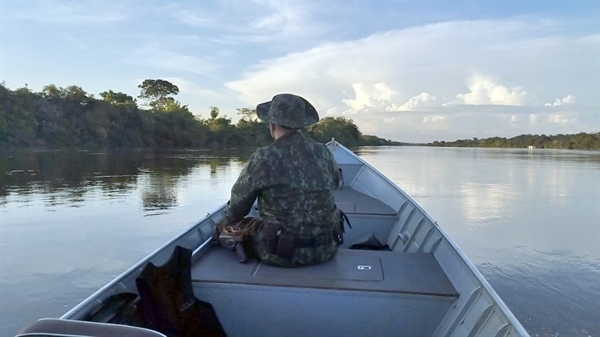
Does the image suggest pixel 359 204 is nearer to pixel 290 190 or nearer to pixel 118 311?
pixel 290 190

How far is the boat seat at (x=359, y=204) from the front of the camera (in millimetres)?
4699

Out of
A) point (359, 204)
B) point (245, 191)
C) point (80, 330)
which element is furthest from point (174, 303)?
point (359, 204)

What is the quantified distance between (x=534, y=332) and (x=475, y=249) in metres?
3.30

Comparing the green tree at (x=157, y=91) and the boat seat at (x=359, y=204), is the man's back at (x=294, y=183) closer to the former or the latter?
the boat seat at (x=359, y=204)

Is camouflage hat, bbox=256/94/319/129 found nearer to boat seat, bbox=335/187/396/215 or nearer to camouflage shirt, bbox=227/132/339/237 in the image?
camouflage shirt, bbox=227/132/339/237

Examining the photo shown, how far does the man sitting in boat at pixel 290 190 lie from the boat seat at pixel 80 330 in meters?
1.47

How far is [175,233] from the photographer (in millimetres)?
7820

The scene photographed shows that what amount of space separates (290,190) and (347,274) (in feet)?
1.90

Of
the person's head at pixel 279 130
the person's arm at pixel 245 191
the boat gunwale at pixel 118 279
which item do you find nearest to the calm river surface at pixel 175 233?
the boat gunwale at pixel 118 279

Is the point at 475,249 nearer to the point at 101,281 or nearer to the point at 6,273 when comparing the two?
the point at 101,281

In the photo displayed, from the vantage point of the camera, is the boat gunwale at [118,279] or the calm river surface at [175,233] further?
the calm river surface at [175,233]

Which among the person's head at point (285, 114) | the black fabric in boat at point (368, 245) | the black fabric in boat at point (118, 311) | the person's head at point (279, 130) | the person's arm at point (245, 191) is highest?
the person's head at point (285, 114)

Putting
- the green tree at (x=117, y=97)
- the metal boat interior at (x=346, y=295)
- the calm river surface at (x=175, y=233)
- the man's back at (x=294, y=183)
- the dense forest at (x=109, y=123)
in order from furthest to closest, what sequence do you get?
the green tree at (x=117, y=97)
the dense forest at (x=109, y=123)
the calm river surface at (x=175, y=233)
the man's back at (x=294, y=183)
the metal boat interior at (x=346, y=295)

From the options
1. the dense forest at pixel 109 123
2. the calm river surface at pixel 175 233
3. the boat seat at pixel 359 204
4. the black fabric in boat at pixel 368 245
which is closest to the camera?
the black fabric in boat at pixel 368 245
